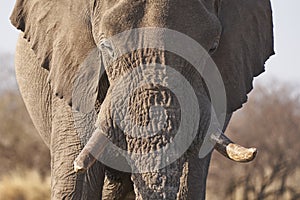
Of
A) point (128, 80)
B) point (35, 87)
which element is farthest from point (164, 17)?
point (35, 87)

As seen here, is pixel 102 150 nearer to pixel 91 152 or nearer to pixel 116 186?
pixel 91 152

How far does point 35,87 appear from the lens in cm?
399

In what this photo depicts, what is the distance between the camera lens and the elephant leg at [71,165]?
11.0 feet

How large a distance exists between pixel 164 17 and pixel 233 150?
45cm

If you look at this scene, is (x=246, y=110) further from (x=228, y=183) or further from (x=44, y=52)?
(x=44, y=52)

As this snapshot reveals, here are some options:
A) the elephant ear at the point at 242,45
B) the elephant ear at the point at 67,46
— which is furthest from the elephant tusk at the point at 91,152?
the elephant ear at the point at 242,45

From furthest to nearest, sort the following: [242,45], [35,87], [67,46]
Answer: [35,87], [242,45], [67,46]

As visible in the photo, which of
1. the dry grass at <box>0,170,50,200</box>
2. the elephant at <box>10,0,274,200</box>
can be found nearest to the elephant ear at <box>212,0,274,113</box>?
the elephant at <box>10,0,274,200</box>

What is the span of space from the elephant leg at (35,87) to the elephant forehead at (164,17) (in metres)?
0.85

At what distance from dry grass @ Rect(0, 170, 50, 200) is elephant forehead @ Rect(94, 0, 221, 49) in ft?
25.3

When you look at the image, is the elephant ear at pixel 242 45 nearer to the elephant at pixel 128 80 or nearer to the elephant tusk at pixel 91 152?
the elephant at pixel 128 80

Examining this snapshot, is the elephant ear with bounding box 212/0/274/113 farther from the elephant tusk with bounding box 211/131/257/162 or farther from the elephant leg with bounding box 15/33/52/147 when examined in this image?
the elephant leg with bounding box 15/33/52/147

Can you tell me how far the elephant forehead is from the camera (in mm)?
2910

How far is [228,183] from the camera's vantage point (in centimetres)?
1421
